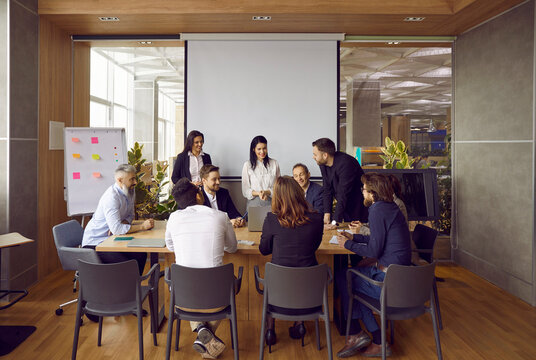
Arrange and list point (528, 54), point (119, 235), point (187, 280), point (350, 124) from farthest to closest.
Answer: point (350, 124) < point (528, 54) < point (119, 235) < point (187, 280)

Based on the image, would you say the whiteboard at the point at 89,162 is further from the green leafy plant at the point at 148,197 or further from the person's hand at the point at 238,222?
the person's hand at the point at 238,222

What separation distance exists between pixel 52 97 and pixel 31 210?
1.53 m

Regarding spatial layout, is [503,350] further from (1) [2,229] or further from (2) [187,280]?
(1) [2,229]

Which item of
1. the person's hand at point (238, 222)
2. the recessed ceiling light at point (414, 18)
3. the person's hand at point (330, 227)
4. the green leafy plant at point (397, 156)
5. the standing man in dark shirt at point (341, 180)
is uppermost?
the recessed ceiling light at point (414, 18)

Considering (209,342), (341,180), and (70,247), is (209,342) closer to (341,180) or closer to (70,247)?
(70,247)

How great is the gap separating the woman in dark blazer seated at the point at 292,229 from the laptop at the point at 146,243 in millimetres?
911

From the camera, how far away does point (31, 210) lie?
479 cm

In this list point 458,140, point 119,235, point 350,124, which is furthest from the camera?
point 350,124

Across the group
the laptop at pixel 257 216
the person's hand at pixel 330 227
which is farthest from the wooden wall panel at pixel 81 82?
the person's hand at pixel 330 227

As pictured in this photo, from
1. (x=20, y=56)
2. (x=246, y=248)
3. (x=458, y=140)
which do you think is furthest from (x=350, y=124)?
(x=20, y=56)

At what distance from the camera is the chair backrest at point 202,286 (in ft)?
8.53

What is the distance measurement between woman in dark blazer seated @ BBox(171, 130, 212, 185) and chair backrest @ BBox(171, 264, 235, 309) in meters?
2.31

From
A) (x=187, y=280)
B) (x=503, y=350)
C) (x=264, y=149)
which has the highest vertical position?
(x=264, y=149)

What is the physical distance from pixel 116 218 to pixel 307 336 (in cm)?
195
